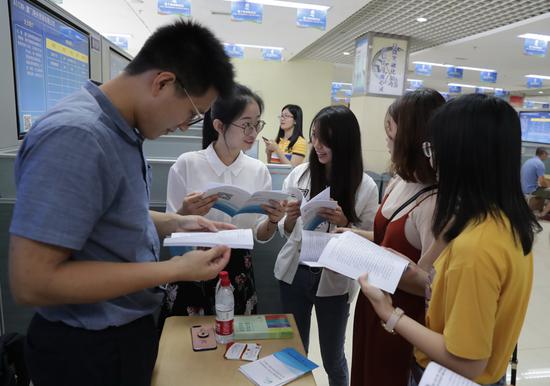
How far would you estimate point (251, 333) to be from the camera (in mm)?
1357

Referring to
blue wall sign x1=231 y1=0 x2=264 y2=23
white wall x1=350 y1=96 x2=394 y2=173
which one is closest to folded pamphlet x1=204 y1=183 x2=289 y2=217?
blue wall sign x1=231 y1=0 x2=264 y2=23

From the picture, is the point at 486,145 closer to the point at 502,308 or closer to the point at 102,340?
the point at 502,308

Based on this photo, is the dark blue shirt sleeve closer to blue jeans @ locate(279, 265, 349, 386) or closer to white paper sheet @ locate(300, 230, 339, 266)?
white paper sheet @ locate(300, 230, 339, 266)

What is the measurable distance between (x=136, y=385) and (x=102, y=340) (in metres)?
0.18

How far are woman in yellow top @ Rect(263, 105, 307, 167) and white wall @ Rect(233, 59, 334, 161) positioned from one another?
6364mm

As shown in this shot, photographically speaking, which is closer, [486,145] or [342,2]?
[486,145]

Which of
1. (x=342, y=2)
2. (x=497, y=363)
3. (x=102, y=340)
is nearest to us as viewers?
(x=102, y=340)

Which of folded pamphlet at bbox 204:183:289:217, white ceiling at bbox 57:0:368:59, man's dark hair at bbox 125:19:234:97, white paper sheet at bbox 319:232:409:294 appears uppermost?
white ceiling at bbox 57:0:368:59

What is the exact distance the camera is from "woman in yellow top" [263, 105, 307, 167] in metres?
4.32

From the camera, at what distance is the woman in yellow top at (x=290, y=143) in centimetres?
432

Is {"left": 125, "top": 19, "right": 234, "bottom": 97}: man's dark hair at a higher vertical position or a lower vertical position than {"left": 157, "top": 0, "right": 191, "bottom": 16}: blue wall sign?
lower

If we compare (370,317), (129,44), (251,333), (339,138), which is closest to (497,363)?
(370,317)

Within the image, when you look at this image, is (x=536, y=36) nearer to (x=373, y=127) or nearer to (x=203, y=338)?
(x=373, y=127)

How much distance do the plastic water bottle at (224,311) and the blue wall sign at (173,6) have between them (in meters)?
5.16
